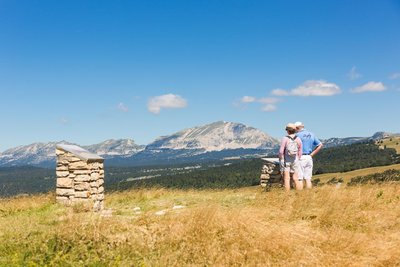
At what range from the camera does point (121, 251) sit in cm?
648

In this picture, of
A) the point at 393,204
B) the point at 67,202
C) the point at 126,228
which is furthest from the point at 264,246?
the point at 67,202

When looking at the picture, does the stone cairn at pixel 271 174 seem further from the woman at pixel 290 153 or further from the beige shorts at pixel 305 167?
the woman at pixel 290 153

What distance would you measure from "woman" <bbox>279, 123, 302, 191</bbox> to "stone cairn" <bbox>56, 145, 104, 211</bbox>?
6085mm

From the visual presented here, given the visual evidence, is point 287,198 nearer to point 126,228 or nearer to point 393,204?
point 393,204

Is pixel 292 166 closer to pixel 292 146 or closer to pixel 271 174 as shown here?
pixel 292 146

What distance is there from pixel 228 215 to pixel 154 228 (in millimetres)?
1433

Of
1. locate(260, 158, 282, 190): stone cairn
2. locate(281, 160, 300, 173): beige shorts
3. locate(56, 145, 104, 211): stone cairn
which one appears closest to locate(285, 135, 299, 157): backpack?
locate(281, 160, 300, 173): beige shorts

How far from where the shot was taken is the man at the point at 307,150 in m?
12.2

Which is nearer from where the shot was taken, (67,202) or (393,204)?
(393,204)

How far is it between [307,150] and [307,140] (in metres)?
0.32

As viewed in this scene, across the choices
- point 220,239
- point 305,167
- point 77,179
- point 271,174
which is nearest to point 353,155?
point 271,174

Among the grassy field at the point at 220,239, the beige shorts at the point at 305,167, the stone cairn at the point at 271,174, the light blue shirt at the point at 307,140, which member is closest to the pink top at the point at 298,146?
the beige shorts at the point at 305,167

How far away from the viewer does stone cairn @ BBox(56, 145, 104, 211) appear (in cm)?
1245

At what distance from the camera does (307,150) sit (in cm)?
1234
